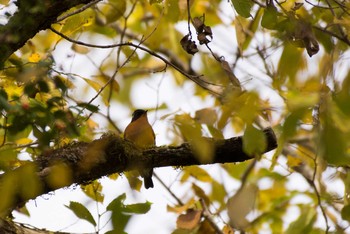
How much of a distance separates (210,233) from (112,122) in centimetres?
174

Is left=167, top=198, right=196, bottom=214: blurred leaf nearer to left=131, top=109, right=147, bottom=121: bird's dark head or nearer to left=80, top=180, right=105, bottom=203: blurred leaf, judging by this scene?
left=131, top=109, right=147, bottom=121: bird's dark head

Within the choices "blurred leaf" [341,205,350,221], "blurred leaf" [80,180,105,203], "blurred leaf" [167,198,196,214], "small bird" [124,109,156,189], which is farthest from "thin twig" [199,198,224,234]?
"blurred leaf" [341,205,350,221]

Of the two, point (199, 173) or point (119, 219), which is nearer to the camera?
point (119, 219)

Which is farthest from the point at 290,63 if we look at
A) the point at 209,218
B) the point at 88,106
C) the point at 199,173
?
the point at 199,173

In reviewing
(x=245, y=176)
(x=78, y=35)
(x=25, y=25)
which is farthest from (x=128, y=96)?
(x=245, y=176)

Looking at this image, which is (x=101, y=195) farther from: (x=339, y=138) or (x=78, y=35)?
(x=339, y=138)

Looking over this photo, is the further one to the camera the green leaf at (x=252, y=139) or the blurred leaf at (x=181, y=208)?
the blurred leaf at (x=181, y=208)

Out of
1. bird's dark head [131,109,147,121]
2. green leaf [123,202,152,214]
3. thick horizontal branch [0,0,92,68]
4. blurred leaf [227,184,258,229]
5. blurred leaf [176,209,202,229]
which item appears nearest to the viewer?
thick horizontal branch [0,0,92,68]

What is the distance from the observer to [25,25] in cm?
264

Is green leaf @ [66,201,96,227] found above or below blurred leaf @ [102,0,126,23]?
below

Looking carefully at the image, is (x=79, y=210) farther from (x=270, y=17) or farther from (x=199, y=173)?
(x=199, y=173)

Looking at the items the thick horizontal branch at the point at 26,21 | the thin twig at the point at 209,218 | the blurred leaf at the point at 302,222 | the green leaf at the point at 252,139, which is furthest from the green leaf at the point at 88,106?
the thin twig at the point at 209,218

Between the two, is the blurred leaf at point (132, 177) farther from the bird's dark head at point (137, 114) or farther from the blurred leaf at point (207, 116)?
the bird's dark head at point (137, 114)

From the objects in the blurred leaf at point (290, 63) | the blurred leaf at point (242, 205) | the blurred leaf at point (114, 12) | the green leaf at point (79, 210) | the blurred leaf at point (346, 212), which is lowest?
the blurred leaf at point (346, 212)
